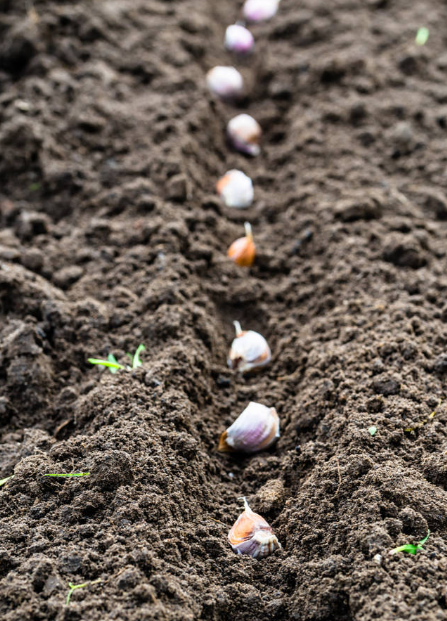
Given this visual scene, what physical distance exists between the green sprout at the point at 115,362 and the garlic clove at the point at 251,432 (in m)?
0.40

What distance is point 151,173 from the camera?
296 cm

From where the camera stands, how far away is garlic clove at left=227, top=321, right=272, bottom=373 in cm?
236

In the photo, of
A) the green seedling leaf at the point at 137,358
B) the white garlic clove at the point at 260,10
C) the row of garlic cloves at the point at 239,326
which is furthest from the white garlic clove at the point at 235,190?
the white garlic clove at the point at 260,10

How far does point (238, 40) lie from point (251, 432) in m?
2.98

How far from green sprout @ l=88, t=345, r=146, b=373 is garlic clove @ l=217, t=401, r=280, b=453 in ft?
1.31

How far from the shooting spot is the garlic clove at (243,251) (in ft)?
9.06

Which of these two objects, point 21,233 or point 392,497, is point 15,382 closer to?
point 21,233

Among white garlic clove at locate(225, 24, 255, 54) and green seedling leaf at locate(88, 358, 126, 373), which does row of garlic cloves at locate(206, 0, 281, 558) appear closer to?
white garlic clove at locate(225, 24, 255, 54)

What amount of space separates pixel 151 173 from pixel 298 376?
1.32 m

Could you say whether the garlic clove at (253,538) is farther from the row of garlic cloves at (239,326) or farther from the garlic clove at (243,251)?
the garlic clove at (243,251)

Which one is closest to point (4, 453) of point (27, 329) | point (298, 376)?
point (27, 329)

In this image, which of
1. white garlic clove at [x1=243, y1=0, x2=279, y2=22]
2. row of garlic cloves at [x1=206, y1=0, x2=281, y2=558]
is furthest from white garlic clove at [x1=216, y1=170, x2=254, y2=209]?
white garlic clove at [x1=243, y1=0, x2=279, y2=22]

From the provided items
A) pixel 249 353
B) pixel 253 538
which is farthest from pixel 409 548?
pixel 249 353

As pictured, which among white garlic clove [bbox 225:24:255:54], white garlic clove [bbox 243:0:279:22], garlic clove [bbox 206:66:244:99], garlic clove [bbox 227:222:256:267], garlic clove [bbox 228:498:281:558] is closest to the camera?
garlic clove [bbox 228:498:281:558]
